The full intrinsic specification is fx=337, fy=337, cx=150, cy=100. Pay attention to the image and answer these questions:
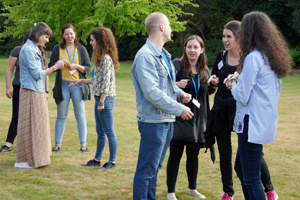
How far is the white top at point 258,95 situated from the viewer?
286cm

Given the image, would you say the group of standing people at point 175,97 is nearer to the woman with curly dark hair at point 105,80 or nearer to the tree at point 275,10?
the woman with curly dark hair at point 105,80

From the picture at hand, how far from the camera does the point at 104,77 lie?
5.11 m

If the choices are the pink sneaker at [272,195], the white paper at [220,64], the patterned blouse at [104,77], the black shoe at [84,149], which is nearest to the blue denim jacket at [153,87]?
the white paper at [220,64]

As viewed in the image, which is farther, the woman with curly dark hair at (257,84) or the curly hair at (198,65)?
the curly hair at (198,65)

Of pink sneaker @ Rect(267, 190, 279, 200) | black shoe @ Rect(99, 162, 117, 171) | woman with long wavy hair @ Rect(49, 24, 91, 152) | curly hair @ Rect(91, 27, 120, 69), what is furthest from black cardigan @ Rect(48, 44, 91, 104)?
pink sneaker @ Rect(267, 190, 279, 200)

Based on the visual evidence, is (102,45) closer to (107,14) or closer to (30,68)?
(30,68)

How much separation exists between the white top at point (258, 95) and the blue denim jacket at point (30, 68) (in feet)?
10.6

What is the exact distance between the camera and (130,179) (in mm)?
4793

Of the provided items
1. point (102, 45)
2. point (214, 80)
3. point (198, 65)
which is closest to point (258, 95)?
point (214, 80)

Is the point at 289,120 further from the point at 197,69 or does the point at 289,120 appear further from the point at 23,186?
the point at 23,186

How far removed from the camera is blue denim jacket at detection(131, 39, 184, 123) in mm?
2939

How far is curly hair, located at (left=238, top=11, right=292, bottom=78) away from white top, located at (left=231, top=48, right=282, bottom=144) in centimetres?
5

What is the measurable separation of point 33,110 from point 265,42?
11.8 ft

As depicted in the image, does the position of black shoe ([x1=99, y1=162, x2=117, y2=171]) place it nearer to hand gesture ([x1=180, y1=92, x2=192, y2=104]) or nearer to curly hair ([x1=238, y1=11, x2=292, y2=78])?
hand gesture ([x1=180, y1=92, x2=192, y2=104])
